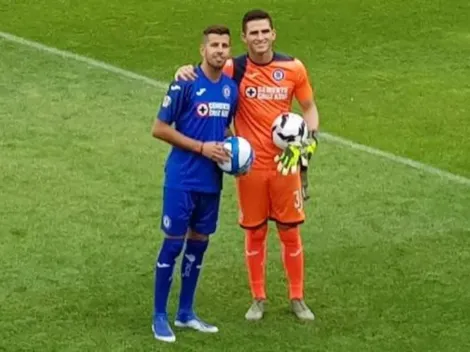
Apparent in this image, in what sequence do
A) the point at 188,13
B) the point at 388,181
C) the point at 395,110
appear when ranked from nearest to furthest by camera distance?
the point at 388,181 < the point at 395,110 < the point at 188,13

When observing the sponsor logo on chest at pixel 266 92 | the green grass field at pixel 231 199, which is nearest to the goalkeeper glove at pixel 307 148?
the sponsor logo on chest at pixel 266 92

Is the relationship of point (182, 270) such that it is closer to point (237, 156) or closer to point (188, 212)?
point (188, 212)

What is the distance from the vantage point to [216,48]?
23.1ft

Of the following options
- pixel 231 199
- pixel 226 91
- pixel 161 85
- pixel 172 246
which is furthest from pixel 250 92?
pixel 161 85

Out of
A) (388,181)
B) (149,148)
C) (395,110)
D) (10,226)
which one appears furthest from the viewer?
(395,110)

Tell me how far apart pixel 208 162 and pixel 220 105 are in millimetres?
332

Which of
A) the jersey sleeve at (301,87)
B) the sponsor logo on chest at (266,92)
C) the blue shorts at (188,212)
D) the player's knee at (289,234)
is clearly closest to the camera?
the blue shorts at (188,212)

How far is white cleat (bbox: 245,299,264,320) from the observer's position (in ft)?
25.6

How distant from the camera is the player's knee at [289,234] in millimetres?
7688

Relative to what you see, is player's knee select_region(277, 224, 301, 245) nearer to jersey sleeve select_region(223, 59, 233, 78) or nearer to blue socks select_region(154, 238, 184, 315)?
blue socks select_region(154, 238, 184, 315)

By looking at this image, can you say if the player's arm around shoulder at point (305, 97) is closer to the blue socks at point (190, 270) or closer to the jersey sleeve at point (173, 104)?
the jersey sleeve at point (173, 104)

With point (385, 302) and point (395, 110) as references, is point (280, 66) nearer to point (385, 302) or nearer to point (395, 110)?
point (385, 302)

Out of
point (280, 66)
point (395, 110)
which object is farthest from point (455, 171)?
point (280, 66)

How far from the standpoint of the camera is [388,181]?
437 inches
